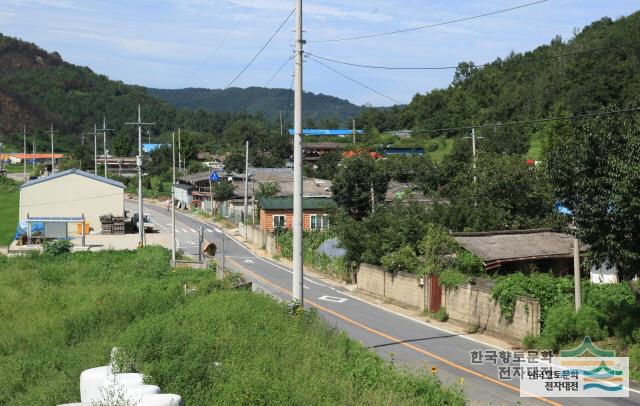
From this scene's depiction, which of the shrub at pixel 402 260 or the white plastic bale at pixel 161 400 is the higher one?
the white plastic bale at pixel 161 400

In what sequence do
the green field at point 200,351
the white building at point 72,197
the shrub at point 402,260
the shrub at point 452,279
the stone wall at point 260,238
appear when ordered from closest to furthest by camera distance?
the green field at point 200,351, the shrub at point 452,279, the shrub at point 402,260, the stone wall at point 260,238, the white building at point 72,197

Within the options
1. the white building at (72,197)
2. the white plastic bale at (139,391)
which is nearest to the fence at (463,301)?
the white plastic bale at (139,391)

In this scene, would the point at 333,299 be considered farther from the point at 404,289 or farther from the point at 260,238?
the point at 260,238

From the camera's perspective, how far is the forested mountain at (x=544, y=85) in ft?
236

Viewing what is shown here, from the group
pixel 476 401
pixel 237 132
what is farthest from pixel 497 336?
pixel 237 132

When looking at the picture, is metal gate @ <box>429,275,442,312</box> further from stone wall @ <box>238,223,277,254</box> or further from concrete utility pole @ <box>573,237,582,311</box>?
stone wall @ <box>238,223,277,254</box>

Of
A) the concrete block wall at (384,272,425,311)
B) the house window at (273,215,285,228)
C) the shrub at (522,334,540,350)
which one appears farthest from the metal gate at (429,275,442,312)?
the house window at (273,215,285,228)

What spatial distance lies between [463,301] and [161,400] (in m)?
16.3

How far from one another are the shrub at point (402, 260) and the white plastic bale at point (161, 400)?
2004cm

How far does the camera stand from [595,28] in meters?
109

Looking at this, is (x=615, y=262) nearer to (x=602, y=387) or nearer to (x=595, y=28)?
(x=602, y=387)

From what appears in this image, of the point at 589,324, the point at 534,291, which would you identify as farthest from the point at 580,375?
the point at 534,291

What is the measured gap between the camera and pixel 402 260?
101ft

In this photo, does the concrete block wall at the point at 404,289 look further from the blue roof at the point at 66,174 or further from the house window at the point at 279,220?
the blue roof at the point at 66,174
